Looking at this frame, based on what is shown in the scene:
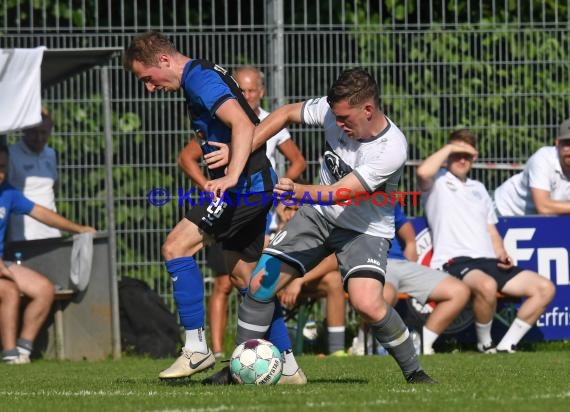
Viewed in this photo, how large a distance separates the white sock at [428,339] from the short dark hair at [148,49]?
16.0 ft

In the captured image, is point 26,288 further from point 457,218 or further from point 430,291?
point 457,218

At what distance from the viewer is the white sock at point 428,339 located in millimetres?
11781

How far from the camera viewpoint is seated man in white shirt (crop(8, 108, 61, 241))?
1223cm

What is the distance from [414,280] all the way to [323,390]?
4.73 m

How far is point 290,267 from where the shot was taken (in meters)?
7.69

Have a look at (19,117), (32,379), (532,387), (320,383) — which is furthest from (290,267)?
(19,117)

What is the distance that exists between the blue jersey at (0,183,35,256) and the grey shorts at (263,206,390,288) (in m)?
4.55

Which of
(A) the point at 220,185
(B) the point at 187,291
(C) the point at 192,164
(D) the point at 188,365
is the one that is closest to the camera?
(A) the point at 220,185

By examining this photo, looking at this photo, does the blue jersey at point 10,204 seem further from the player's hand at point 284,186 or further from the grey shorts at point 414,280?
the player's hand at point 284,186

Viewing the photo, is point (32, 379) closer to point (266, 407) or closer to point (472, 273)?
point (266, 407)

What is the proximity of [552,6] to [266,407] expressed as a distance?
887cm

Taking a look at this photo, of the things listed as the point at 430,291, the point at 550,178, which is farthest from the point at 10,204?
the point at 550,178

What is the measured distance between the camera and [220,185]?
7.09m

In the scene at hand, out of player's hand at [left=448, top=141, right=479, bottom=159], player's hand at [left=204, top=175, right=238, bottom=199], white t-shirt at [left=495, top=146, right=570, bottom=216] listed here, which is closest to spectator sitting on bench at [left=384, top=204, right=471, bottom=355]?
player's hand at [left=448, top=141, right=479, bottom=159]
